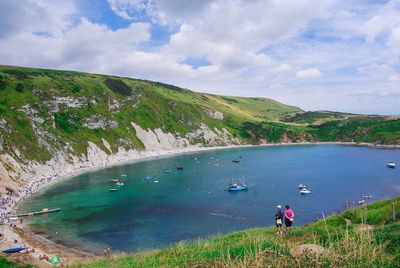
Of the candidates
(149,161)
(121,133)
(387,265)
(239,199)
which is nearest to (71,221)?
(239,199)

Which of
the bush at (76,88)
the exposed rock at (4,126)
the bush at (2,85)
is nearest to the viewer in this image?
the exposed rock at (4,126)

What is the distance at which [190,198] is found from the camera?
96.2 metres

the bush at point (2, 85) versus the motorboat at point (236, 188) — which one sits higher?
the bush at point (2, 85)

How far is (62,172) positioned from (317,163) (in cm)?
10506

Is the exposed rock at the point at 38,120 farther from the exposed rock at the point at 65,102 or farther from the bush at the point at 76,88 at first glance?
the bush at the point at 76,88

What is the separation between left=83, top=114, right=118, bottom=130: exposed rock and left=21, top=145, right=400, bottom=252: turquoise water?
1242 inches

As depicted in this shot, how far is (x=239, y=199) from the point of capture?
93.6 m

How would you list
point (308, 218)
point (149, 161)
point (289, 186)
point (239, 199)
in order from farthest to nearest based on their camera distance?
1. point (149, 161)
2. point (289, 186)
3. point (239, 199)
4. point (308, 218)

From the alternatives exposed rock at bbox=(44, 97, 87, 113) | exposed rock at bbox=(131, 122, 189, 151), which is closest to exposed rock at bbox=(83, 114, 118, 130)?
exposed rock at bbox=(44, 97, 87, 113)

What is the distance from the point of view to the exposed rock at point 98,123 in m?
170

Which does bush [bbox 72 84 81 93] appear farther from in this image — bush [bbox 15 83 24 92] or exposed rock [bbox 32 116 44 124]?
exposed rock [bbox 32 116 44 124]

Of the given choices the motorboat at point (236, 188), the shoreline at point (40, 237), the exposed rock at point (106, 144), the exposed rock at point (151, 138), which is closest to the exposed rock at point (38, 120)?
the shoreline at point (40, 237)

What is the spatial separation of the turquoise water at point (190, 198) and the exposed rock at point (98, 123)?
3154 cm

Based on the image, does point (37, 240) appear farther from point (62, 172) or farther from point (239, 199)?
point (62, 172)
